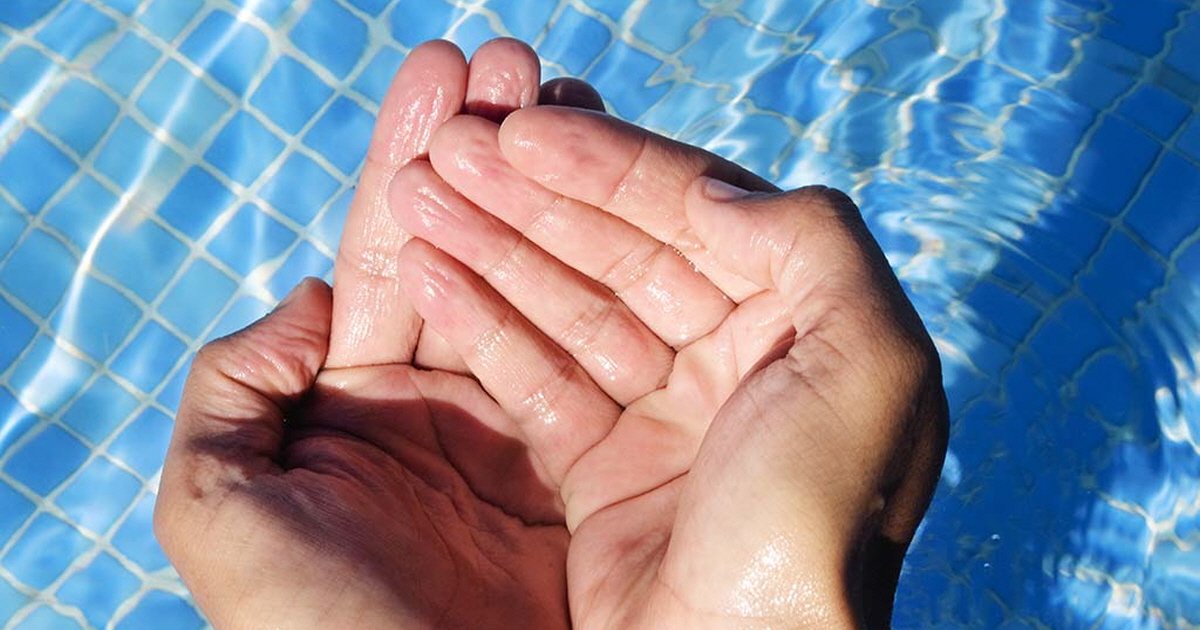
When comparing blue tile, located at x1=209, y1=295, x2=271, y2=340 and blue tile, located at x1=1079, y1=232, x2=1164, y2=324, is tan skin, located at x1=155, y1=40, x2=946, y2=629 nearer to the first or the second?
blue tile, located at x1=209, y1=295, x2=271, y2=340

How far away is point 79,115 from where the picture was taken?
13.7 ft

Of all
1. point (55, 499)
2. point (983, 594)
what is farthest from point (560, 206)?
point (55, 499)

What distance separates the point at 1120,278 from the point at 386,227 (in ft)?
7.74

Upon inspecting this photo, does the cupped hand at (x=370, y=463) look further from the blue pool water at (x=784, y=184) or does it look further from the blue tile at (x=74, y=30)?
the blue tile at (x=74, y=30)

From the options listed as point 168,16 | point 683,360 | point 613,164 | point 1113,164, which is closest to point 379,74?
point 168,16

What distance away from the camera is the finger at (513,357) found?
2.82 metres

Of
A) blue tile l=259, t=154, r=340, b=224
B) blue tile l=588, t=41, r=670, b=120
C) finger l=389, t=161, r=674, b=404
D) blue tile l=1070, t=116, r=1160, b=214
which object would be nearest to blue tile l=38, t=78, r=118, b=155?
blue tile l=259, t=154, r=340, b=224

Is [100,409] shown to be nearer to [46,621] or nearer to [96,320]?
[96,320]

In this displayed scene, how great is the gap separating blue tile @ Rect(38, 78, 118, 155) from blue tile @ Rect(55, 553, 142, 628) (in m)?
1.40

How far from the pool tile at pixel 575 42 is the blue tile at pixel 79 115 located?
152 cm

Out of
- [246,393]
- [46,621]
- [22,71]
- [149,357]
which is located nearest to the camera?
[246,393]

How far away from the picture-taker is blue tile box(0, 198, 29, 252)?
4078 mm

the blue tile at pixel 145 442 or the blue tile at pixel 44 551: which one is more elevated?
the blue tile at pixel 145 442

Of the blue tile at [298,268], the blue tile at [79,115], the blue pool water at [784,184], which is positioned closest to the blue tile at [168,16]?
the blue pool water at [784,184]
